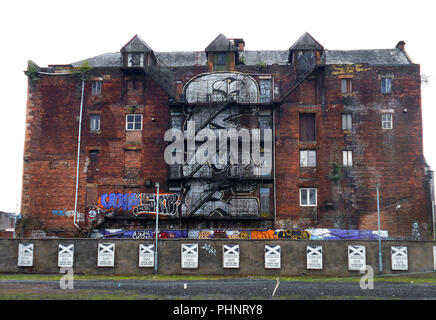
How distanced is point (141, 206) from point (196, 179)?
4847 mm

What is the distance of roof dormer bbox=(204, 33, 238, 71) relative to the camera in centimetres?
4316

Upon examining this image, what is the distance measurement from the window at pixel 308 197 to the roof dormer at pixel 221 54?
11.7 m

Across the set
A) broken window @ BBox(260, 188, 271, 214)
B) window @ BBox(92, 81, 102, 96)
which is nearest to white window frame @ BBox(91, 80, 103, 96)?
window @ BBox(92, 81, 102, 96)

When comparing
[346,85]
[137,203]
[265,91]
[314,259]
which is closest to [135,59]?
[265,91]

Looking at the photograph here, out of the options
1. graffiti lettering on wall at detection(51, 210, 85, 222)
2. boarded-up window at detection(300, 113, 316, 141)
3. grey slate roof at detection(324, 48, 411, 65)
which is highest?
grey slate roof at detection(324, 48, 411, 65)

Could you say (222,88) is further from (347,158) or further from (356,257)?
(356,257)

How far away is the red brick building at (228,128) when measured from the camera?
40.5 metres

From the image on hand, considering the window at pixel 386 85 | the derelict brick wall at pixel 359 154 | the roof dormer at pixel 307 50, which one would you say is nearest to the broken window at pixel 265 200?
the derelict brick wall at pixel 359 154

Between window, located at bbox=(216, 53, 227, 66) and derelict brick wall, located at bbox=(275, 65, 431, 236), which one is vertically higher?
window, located at bbox=(216, 53, 227, 66)

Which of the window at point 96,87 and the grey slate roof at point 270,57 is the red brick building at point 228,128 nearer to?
the window at point 96,87

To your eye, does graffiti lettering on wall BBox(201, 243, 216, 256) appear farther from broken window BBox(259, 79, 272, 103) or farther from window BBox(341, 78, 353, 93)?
window BBox(341, 78, 353, 93)

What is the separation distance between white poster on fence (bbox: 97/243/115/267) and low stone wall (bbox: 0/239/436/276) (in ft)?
0.72

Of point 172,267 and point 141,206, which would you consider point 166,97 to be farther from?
point 172,267
